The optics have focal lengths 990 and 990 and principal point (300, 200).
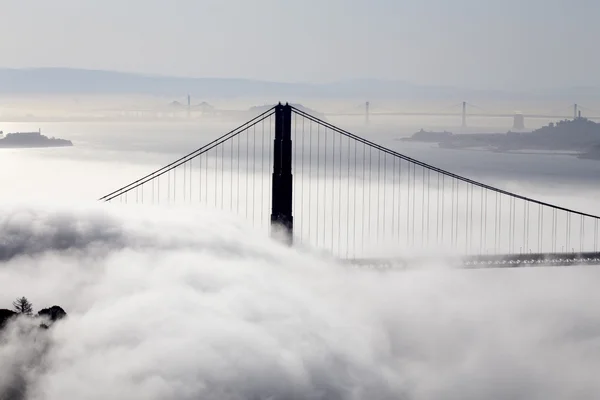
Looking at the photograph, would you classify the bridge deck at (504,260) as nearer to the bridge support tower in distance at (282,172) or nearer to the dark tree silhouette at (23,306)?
the bridge support tower in distance at (282,172)

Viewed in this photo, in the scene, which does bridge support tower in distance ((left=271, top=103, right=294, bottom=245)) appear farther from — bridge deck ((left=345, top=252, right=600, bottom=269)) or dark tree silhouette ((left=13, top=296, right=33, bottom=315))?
dark tree silhouette ((left=13, top=296, right=33, bottom=315))

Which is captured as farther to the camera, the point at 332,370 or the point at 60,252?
the point at 60,252

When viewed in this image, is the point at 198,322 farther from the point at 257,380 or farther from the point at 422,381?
the point at 422,381

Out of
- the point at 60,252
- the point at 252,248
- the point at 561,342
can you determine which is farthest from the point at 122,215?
the point at 561,342

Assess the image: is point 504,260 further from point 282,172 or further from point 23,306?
point 23,306

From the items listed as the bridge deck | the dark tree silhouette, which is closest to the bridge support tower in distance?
the bridge deck

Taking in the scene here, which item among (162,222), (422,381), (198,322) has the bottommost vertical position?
(422,381)
